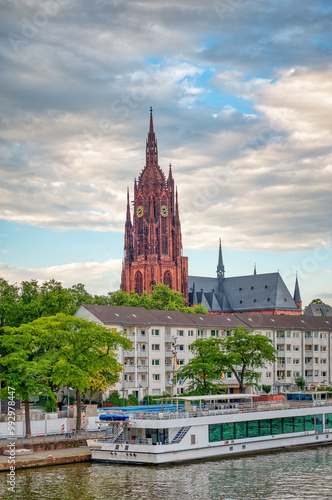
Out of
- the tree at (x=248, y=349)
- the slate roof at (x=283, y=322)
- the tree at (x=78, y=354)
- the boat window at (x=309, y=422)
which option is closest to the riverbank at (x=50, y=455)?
the tree at (x=78, y=354)

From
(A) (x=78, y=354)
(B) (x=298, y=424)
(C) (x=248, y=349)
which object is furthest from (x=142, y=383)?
(A) (x=78, y=354)

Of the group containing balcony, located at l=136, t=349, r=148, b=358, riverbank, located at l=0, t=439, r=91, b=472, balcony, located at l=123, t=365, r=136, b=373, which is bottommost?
riverbank, located at l=0, t=439, r=91, b=472

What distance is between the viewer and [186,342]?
112 m

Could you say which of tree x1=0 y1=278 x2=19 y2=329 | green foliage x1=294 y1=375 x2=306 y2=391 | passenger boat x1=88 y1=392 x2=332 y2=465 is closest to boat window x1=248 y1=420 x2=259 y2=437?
passenger boat x1=88 y1=392 x2=332 y2=465

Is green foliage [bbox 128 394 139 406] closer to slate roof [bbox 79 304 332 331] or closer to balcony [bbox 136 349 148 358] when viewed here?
balcony [bbox 136 349 148 358]

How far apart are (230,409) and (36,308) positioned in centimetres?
4825

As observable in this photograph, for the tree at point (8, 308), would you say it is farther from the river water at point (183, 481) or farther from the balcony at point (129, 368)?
the river water at point (183, 481)

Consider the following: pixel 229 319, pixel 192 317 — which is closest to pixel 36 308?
pixel 192 317

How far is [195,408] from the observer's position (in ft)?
221

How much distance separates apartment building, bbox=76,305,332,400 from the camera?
104250 mm

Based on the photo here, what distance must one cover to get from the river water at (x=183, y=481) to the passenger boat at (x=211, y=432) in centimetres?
152

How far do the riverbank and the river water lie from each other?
0.76 metres

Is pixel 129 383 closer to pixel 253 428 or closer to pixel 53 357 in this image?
pixel 53 357

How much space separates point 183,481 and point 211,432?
12.2 meters
